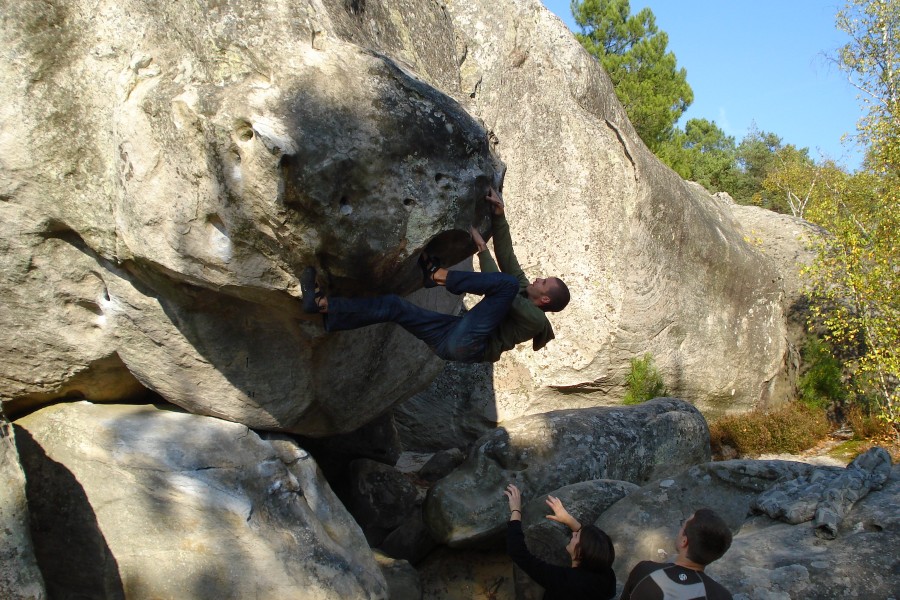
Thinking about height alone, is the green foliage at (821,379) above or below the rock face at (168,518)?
above

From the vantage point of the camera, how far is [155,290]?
4.39 metres

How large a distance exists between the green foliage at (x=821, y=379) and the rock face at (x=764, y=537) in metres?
5.92

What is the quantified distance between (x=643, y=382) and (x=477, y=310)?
543 centimetres

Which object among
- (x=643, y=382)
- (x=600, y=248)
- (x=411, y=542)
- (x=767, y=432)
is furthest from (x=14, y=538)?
(x=767, y=432)

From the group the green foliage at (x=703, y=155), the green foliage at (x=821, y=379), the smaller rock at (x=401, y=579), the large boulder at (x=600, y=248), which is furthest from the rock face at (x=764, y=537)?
the green foliage at (x=703, y=155)

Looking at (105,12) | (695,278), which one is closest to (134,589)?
(105,12)

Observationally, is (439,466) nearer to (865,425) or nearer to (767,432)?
(767,432)

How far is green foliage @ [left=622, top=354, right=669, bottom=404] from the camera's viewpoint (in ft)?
30.7

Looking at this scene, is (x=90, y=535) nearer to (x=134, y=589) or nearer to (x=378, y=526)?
(x=134, y=589)

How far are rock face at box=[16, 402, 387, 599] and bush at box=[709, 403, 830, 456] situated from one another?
607cm

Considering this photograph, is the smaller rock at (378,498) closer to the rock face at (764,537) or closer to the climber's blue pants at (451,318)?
the rock face at (764,537)

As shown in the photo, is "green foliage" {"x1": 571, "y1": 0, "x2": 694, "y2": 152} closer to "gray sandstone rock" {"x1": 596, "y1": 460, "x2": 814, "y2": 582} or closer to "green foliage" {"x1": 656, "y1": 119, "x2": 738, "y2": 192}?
"green foliage" {"x1": 656, "y1": 119, "x2": 738, "y2": 192}

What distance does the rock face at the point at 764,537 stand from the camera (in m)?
3.95

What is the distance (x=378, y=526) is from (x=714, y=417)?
5.34 meters
